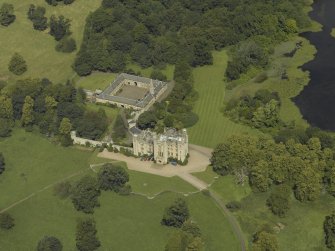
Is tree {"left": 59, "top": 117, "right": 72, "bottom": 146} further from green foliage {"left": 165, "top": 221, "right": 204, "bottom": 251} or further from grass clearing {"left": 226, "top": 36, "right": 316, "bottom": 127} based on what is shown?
green foliage {"left": 165, "top": 221, "right": 204, "bottom": 251}

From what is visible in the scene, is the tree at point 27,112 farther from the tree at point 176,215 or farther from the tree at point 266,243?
the tree at point 266,243

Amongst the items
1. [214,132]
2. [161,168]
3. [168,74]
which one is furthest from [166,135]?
[168,74]

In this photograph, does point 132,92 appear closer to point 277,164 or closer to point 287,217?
point 277,164

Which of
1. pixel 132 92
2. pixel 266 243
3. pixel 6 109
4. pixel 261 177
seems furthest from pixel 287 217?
pixel 6 109

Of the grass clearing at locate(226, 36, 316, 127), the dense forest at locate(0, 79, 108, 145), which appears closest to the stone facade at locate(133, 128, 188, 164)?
the dense forest at locate(0, 79, 108, 145)

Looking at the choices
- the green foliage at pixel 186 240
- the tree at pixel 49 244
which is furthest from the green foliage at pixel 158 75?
the tree at pixel 49 244

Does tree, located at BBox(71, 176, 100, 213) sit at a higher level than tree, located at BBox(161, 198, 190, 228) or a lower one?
lower
